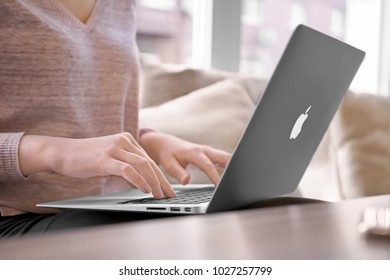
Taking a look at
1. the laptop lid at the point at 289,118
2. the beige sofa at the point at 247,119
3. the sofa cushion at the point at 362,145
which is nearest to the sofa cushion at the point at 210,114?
the beige sofa at the point at 247,119

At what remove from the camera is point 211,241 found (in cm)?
31

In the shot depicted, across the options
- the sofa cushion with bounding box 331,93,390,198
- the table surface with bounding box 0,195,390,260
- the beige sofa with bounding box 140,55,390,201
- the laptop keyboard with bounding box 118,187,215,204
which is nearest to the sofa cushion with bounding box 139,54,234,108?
the beige sofa with bounding box 140,55,390,201

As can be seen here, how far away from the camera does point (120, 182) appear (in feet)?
2.52

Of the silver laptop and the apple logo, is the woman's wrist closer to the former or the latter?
the silver laptop

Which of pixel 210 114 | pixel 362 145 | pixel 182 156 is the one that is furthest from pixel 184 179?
pixel 362 145

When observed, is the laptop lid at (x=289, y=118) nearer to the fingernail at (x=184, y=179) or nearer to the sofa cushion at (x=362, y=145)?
the fingernail at (x=184, y=179)

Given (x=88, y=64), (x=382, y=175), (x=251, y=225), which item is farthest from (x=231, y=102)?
(x=251, y=225)

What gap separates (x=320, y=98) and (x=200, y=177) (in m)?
0.37

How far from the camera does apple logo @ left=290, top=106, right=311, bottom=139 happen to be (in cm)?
54

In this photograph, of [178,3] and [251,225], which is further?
[178,3]

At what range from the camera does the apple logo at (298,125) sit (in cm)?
54

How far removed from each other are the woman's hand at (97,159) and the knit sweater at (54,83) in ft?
0.07
